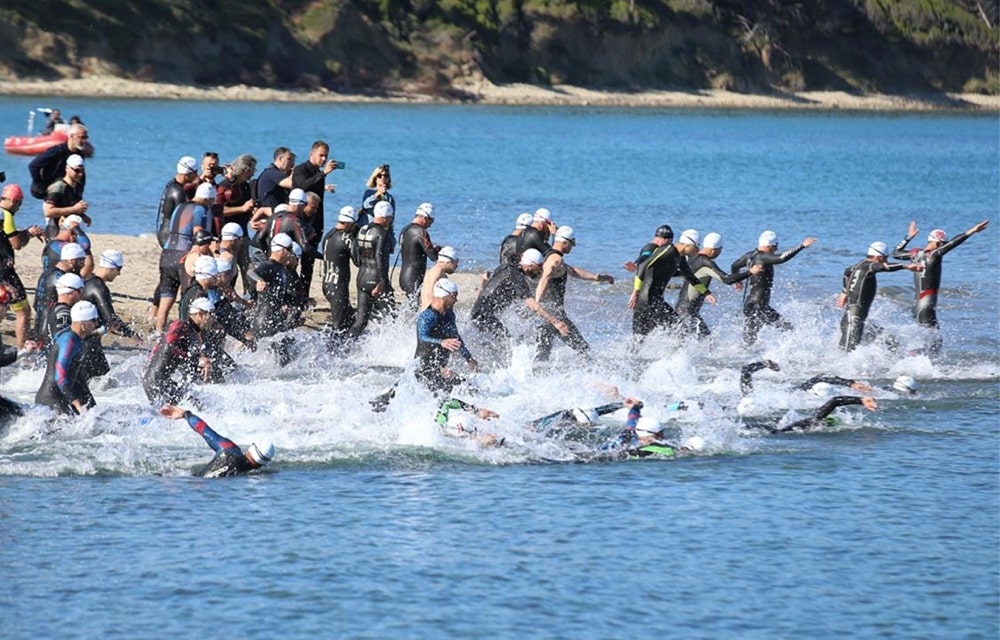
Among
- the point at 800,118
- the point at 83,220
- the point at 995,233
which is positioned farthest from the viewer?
the point at 800,118

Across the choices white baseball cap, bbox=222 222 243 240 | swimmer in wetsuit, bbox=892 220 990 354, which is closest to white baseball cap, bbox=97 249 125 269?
white baseball cap, bbox=222 222 243 240

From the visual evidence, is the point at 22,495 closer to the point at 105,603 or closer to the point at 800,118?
the point at 105,603

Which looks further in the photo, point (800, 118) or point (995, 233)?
point (800, 118)

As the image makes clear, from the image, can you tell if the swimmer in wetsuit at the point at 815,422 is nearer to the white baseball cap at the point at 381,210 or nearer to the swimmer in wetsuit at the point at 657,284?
the swimmer in wetsuit at the point at 657,284

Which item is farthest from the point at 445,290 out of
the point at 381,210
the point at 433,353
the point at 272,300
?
the point at 381,210

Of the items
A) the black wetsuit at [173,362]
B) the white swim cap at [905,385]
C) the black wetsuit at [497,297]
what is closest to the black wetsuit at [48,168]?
the black wetsuit at [497,297]

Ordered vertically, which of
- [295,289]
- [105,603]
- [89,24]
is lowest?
[105,603]

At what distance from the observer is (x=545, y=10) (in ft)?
314

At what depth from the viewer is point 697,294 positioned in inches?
858

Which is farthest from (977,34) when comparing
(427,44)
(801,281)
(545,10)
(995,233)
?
(801,281)

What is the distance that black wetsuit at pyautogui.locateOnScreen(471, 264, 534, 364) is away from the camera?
19.9 m

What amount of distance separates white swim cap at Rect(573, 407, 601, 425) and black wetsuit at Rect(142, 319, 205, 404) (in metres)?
3.65

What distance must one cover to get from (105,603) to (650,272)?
10.6 meters

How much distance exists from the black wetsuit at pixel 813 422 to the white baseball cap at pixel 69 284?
704cm
